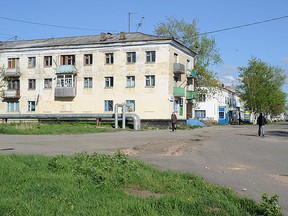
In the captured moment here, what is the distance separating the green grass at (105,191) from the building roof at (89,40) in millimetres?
35072

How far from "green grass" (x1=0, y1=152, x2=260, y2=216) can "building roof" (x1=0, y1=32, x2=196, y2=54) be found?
35.1m

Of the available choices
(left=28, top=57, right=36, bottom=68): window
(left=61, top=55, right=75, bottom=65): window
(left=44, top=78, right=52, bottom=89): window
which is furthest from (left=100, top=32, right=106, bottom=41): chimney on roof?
(left=28, top=57, right=36, bottom=68): window

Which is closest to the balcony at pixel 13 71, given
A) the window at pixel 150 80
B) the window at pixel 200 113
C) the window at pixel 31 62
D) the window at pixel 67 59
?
the window at pixel 31 62

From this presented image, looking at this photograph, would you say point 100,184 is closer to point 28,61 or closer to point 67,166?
point 67,166

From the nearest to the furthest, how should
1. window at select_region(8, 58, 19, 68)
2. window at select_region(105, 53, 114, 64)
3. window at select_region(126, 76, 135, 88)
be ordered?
window at select_region(126, 76, 135, 88)
window at select_region(105, 53, 114, 64)
window at select_region(8, 58, 19, 68)

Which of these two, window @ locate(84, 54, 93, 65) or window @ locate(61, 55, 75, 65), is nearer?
window @ locate(84, 54, 93, 65)

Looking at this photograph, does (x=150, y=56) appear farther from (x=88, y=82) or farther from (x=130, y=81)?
(x=88, y=82)

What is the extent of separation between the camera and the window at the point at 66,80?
4666 cm

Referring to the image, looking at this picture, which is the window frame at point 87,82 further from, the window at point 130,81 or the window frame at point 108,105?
the window at point 130,81

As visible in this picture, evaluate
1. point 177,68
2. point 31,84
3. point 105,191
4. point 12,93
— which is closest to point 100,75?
point 177,68

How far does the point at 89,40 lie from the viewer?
48031 millimetres

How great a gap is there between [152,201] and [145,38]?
3932 cm

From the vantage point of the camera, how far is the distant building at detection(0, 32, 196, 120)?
43.4m

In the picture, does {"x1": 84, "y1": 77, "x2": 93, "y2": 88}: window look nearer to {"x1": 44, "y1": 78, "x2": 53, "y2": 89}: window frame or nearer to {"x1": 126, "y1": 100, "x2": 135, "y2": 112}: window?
{"x1": 44, "y1": 78, "x2": 53, "y2": 89}: window frame
